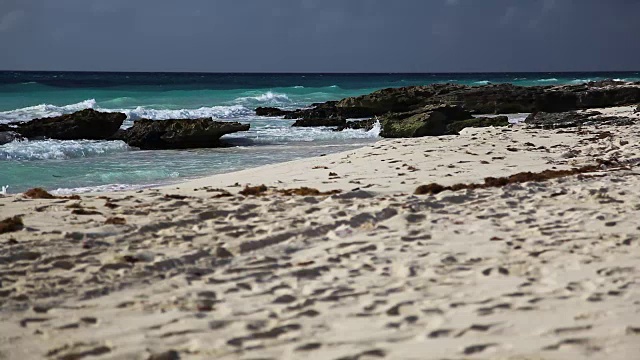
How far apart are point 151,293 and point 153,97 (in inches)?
1639

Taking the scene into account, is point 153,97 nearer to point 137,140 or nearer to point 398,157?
point 137,140

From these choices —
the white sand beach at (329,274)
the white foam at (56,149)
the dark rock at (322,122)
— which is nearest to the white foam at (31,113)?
the white foam at (56,149)

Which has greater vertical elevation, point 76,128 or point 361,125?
point 76,128

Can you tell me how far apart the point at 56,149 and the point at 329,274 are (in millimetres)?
12821

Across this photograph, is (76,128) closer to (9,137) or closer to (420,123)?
(9,137)

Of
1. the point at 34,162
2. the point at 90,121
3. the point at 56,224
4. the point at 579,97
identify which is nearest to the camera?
the point at 56,224

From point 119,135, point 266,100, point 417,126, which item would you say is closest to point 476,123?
point 417,126

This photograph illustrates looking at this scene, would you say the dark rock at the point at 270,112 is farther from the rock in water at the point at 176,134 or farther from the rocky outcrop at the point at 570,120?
the rocky outcrop at the point at 570,120

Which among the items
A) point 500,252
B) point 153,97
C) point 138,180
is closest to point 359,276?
point 500,252

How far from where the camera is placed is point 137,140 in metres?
17.3

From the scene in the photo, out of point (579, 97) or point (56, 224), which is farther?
point (579, 97)

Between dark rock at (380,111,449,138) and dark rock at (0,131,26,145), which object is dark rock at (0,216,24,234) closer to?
dark rock at (380,111,449,138)

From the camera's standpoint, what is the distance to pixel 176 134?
17328 mm

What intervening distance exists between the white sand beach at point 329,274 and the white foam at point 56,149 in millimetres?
8879
